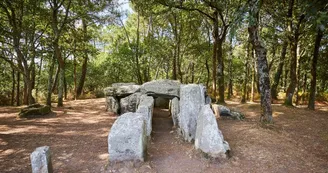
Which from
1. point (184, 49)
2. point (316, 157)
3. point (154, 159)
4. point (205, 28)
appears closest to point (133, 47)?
point (184, 49)

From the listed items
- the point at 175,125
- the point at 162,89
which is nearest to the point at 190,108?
the point at 175,125

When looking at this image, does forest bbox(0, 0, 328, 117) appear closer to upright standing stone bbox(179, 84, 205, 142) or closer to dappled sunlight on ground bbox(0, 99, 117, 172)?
upright standing stone bbox(179, 84, 205, 142)

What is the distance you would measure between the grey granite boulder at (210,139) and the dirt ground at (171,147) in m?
0.21

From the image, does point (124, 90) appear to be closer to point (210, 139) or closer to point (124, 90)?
point (124, 90)

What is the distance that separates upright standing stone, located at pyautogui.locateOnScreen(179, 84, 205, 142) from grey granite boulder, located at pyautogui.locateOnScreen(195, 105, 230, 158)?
81 cm

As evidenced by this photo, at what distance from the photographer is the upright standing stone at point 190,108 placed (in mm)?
6602

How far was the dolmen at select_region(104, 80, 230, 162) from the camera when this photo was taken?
5.11 m

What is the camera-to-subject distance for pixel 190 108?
6766 millimetres

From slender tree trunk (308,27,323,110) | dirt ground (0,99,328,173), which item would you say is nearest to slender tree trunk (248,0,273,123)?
dirt ground (0,99,328,173)

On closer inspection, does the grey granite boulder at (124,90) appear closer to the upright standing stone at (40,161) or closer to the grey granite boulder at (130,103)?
the grey granite boulder at (130,103)

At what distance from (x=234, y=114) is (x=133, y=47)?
500 inches

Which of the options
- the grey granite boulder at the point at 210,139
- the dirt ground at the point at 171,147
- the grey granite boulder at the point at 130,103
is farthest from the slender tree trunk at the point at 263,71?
the grey granite boulder at the point at 130,103

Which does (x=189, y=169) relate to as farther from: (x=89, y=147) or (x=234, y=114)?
(x=234, y=114)

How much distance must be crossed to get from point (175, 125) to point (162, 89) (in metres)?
1.94
